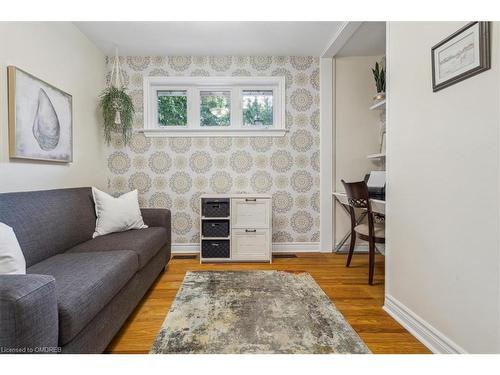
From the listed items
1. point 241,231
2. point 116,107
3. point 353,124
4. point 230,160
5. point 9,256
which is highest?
point 116,107

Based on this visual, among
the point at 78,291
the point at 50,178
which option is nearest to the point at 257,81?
the point at 50,178

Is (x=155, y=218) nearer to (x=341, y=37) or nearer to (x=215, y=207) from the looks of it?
(x=215, y=207)

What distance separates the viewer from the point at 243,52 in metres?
3.37

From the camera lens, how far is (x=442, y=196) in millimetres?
1443

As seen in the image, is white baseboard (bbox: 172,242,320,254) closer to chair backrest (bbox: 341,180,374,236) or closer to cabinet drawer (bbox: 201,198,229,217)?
cabinet drawer (bbox: 201,198,229,217)

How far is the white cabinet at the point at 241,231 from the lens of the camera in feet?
→ 10.2

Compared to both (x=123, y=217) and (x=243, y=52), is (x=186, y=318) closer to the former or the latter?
(x=123, y=217)

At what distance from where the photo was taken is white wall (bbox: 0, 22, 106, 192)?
6.17 feet

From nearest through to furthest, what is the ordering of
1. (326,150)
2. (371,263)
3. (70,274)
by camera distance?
(70,274) → (371,263) → (326,150)

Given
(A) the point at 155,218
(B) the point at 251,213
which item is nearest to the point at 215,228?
(B) the point at 251,213

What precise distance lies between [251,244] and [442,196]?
2069 mm

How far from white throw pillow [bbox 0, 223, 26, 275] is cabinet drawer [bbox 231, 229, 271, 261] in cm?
209

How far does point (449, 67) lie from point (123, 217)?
257cm

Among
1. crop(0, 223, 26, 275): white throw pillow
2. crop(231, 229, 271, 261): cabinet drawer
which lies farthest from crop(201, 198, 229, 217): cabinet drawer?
crop(0, 223, 26, 275): white throw pillow
